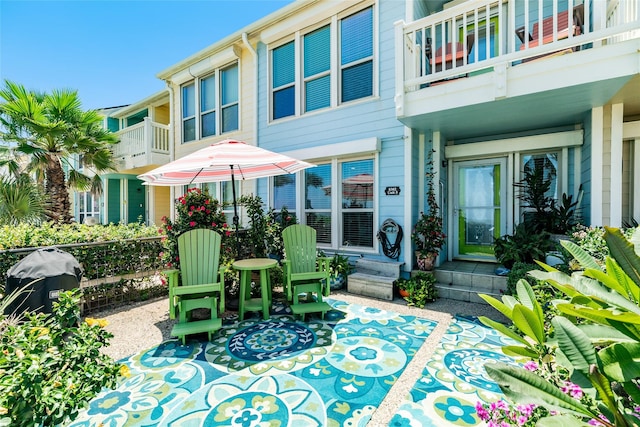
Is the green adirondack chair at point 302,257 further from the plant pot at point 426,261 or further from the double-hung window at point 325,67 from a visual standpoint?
the double-hung window at point 325,67

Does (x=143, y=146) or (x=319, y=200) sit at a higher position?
(x=143, y=146)

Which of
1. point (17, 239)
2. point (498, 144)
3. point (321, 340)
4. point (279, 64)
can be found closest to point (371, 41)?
point (279, 64)

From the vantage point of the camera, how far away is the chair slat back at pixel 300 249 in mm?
4363

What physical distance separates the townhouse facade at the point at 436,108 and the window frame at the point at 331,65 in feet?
0.08

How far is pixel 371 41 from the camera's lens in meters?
5.39

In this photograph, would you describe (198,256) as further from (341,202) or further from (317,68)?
(317,68)

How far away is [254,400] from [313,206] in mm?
4280

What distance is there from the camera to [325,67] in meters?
5.95

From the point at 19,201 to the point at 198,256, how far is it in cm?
545

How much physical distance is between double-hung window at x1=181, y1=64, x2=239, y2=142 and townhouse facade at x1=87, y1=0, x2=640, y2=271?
71 millimetres

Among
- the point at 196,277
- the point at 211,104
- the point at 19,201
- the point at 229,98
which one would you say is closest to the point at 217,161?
the point at 196,277

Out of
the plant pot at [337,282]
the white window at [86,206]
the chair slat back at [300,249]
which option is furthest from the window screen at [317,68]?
the white window at [86,206]

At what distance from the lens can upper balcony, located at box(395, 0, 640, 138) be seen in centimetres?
317

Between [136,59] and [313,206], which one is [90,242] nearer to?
[313,206]
